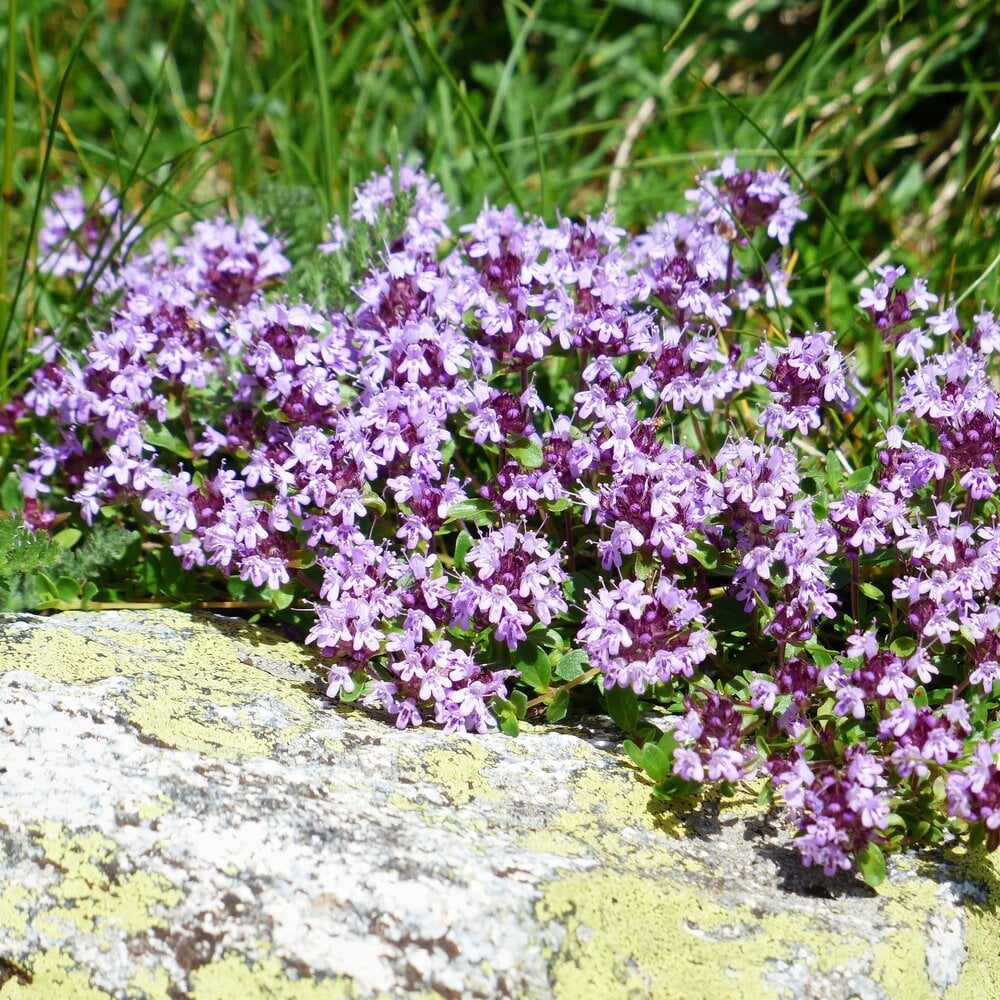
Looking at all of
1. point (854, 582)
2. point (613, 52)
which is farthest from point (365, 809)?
point (613, 52)

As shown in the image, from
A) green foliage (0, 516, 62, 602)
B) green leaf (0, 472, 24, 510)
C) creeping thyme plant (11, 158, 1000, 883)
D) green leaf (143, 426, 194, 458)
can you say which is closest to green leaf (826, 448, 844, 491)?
creeping thyme plant (11, 158, 1000, 883)

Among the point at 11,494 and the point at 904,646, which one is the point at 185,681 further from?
the point at 904,646

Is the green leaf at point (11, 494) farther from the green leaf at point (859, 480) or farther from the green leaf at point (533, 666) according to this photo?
the green leaf at point (859, 480)

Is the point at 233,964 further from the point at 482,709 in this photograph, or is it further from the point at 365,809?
the point at 482,709

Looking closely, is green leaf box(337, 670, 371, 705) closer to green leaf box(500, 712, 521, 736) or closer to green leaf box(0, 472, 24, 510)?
green leaf box(500, 712, 521, 736)

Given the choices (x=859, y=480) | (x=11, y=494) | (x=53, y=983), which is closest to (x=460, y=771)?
(x=53, y=983)

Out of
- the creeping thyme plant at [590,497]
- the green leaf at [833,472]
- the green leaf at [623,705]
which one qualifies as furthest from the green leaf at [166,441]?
the green leaf at [833,472]
